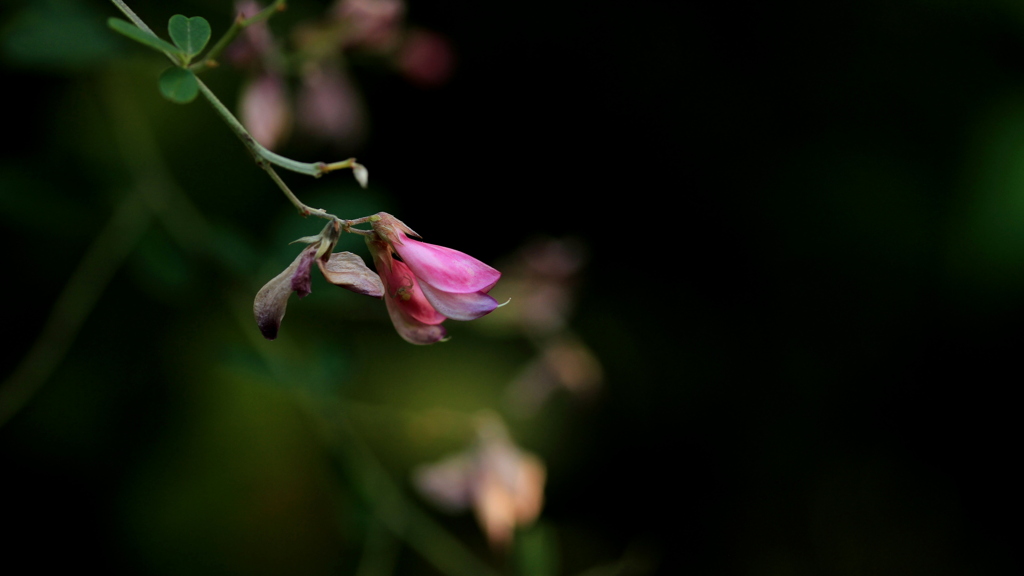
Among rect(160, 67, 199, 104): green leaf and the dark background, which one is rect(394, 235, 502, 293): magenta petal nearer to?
rect(160, 67, 199, 104): green leaf

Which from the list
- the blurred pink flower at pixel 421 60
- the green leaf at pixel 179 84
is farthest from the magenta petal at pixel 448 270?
the blurred pink flower at pixel 421 60

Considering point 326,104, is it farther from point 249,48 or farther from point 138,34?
point 138,34

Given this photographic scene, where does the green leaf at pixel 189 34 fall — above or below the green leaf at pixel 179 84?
above

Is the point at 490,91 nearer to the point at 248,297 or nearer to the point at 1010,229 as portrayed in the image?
the point at 248,297

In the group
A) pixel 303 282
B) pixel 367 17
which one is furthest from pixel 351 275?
pixel 367 17

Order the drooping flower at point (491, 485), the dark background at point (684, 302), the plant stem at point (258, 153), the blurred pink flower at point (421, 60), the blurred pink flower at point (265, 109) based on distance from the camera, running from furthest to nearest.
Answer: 1. the dark background at point (684, 302)
2. the blurred pink flower at point (421, 60)
3. the drooping flower at point (491, 485)
4. the blurred pink flower at point (265, 109)
5. the plant stem at point (258, 153)

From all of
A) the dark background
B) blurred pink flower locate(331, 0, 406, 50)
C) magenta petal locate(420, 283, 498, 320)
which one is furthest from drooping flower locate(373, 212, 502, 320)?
the dark background

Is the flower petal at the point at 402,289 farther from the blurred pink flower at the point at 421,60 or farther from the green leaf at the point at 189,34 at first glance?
the blurred pink flower at the point at 421,60
